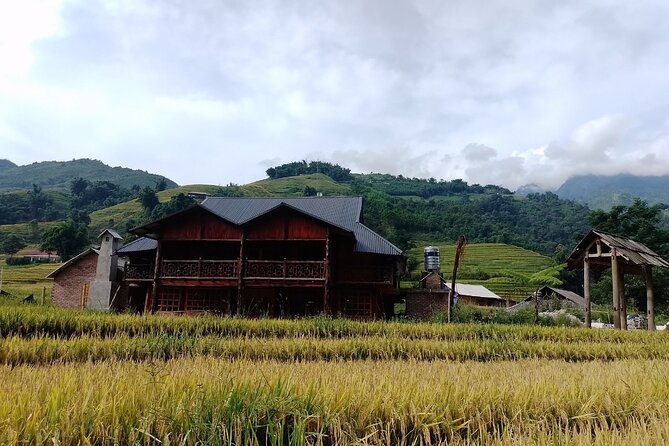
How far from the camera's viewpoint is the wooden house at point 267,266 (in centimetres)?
2127

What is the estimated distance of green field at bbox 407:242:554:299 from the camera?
54844 millimetres

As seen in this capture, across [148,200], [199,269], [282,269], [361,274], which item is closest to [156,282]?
[199,269]

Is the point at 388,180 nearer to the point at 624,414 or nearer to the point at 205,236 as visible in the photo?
the point at 205,236

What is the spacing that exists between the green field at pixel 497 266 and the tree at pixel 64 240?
140ft

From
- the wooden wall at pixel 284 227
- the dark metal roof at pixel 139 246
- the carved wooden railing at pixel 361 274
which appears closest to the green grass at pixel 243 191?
the dark metal roof at pixel 139 246

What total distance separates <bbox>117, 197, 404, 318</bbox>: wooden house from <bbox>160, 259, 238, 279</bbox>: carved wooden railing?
0.15 feet

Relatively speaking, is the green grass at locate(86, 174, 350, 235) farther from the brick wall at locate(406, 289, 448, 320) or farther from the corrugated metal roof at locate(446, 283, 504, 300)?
the brick wall at locate(406, 289, 448, 320)

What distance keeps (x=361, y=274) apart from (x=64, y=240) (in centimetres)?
5134

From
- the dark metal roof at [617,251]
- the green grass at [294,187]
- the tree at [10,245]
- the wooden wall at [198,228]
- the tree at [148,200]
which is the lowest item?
the dark metal roof at [617,251]

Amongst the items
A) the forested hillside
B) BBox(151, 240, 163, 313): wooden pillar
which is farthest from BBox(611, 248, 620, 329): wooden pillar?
the forested hillside

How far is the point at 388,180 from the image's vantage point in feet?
524

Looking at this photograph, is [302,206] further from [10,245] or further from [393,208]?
[10,245]

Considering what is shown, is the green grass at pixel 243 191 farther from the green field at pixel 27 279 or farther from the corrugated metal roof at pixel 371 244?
the corrugated metal roof at pixel 371 244

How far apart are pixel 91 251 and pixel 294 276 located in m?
15.9
